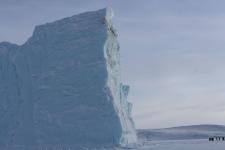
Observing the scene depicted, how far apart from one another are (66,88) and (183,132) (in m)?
57.5

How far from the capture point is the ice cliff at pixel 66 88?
87.5 ft

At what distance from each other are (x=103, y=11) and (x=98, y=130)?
23.7 ft

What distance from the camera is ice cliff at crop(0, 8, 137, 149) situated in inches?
1050

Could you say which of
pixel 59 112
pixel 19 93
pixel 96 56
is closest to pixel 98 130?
pixel 59 112

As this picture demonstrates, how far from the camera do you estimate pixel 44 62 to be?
29.2 meters

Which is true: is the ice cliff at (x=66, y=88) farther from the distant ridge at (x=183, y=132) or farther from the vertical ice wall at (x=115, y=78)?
the distant ridge at (x=183, y=132)

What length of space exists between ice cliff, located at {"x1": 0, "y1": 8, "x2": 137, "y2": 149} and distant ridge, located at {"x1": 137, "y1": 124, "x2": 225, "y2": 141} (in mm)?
38653

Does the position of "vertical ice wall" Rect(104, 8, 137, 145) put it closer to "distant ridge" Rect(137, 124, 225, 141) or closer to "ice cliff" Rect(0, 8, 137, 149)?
"ice cliff" Rect(0, 8, 137, 149)

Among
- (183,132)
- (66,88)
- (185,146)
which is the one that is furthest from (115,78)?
(183,132)

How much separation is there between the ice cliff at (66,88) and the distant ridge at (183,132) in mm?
38653

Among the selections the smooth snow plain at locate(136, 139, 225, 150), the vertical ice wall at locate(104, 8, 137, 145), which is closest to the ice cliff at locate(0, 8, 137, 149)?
the vertical ice wall at locate(104, 8, 137, 145)

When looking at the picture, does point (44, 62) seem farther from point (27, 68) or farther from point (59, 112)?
point (59, 112)

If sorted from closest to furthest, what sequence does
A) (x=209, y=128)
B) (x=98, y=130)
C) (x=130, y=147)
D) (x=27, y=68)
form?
(x=98, y=130) → (x=130, y=147) → (x=27, y=68) → (x=209, y=128)

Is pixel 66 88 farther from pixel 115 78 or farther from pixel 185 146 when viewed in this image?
pixel 185 146
